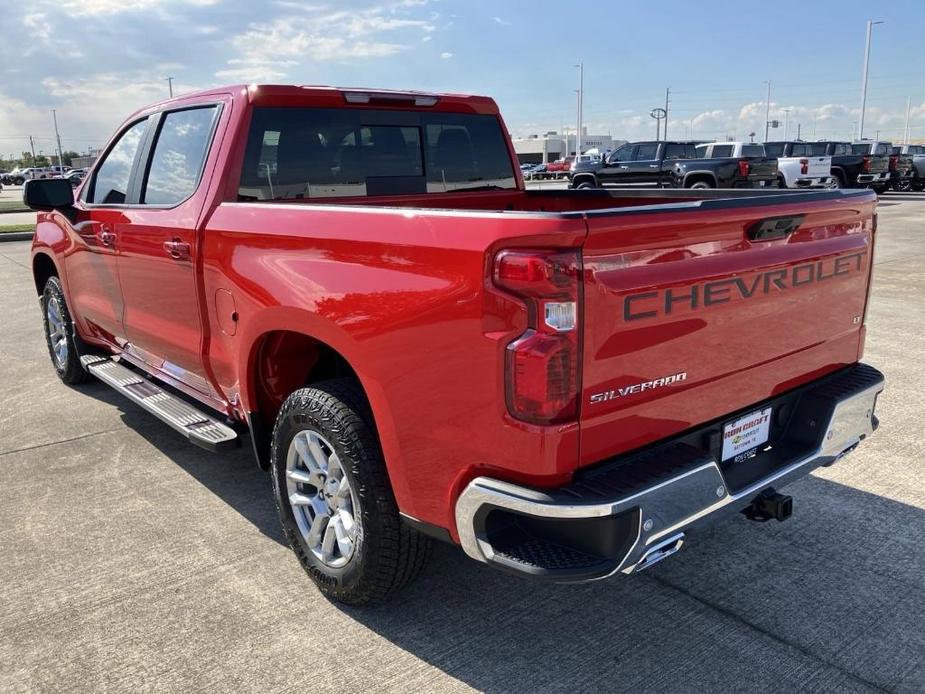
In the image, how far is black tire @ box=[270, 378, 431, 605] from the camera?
2789mm

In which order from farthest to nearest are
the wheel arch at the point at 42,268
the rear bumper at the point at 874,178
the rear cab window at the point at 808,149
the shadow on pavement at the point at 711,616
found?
the rear cab window at the point at 808,149 < the rear bumper at the point at 874,178 < the wheel arch at the point at 42,268 < the shadow on pavement at the point at 711,616

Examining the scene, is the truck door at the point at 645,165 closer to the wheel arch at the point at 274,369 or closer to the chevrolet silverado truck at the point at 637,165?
the chevrolet silverado truck at the point at 637,165

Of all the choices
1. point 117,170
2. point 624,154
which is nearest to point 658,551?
point 117,170

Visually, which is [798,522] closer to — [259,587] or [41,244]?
[259,587]

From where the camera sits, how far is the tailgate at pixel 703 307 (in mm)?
2271

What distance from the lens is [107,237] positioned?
450 cm

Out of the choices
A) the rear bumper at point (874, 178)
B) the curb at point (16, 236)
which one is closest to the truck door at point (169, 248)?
the curb at point (16, 236)

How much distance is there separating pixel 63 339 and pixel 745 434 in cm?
512

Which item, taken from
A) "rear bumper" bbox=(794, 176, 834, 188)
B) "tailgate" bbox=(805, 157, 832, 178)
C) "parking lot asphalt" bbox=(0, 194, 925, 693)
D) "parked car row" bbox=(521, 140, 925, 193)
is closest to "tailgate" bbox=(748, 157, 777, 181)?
"parked car row" bbox=(521, 140, 925, 193)

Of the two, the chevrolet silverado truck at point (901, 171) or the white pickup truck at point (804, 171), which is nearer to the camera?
the white pickup truck at point (804, 171)

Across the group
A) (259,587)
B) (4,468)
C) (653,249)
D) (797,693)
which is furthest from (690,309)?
(4,468)

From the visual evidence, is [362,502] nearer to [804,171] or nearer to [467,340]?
[467,340]

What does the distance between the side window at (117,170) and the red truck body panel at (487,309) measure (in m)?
1.14

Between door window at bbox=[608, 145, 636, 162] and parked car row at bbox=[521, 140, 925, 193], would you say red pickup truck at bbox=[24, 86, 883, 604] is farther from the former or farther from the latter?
door window at bbox=[608, 145, 636, 162]
